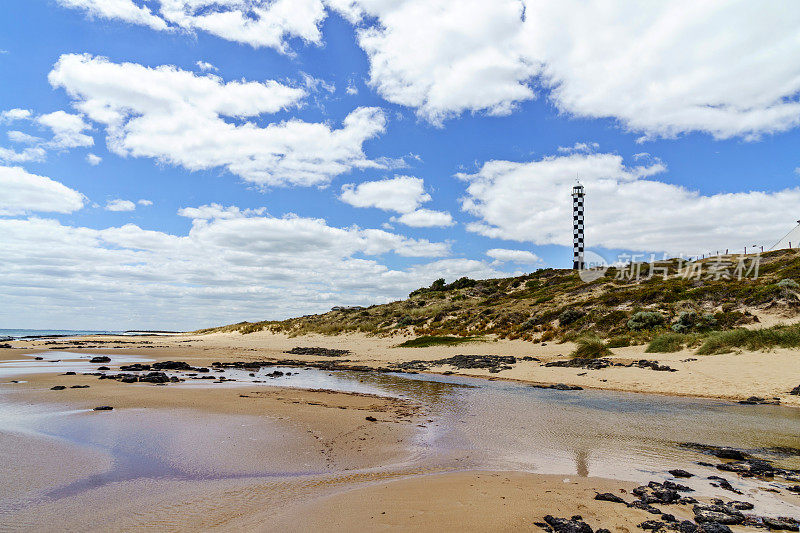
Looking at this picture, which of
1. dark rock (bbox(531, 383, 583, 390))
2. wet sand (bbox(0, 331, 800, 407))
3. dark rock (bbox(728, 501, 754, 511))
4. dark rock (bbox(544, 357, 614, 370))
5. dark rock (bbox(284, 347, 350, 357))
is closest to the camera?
dark rock (bbox(728, 501, 754, 511))

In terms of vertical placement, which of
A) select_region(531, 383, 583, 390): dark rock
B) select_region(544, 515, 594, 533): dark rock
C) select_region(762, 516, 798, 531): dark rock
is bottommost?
select_region(531, 383, 583, 390): dark rock

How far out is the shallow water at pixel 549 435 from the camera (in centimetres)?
595

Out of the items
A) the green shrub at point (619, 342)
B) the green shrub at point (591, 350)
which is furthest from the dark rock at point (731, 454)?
the green shrub at point (619, 342)

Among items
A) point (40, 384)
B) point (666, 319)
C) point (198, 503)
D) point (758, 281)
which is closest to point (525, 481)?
point (198, 503)

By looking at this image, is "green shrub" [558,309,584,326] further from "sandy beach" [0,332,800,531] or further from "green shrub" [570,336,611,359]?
"sandy beach" [0,332,800,531]

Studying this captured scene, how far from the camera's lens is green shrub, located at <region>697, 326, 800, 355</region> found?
1661 cm

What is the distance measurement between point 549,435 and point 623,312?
21921mm

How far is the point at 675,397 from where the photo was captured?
44.4ft

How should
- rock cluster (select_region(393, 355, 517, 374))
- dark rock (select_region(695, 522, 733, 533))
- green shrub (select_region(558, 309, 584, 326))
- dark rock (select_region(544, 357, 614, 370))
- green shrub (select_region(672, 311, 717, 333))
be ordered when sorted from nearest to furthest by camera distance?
dark rock (select_region(695, 522, 733, 533))
dark rock (select_region(544, 357, 614, 370))
rock cluster (select_region(393, 355, 517, 374))
green shrub (select_region(672, 311, 717, 333))
green shrub (select_region(558, 309, 584, 326))

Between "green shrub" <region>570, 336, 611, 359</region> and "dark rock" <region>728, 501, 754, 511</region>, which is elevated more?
"green shrub" <region>570, 336, 611, 359</region>

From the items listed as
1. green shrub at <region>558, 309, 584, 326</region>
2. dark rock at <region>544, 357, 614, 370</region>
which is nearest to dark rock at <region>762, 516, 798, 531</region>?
dark rock at <region>544, 357, 614, 370</region>

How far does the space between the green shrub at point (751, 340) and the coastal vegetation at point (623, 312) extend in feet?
0.11

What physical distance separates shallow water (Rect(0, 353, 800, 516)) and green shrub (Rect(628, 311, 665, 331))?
476 inches

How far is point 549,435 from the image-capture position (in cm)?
842
